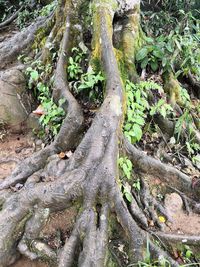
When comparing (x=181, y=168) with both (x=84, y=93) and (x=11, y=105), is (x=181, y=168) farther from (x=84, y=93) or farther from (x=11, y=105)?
(x=11, y=105)

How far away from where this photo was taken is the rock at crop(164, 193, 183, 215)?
13.2 feet

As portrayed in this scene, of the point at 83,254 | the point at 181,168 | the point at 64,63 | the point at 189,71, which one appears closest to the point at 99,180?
the point at 83,254

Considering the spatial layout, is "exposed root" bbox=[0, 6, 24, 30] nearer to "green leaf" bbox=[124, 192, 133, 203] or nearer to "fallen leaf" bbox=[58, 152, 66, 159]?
"fallen leaf" bbox=[58, 152, 66, 159]

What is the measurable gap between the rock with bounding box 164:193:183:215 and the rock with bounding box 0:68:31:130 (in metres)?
2.41

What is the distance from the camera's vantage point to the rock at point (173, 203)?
13.2ft

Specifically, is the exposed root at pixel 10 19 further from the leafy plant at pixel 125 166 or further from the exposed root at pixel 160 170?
the leafy plant at pixel 125 166

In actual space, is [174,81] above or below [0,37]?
below

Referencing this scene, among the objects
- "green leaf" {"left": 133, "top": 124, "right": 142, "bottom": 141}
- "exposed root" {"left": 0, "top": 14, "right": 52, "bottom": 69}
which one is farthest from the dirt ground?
"exposed root" {"left": 0, "top": 14, "right": 52, "bottom": 69}

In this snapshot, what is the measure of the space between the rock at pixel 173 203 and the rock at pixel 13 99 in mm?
2408

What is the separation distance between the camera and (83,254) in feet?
10.5

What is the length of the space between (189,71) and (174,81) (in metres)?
0.61

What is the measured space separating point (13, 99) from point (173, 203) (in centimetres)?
278

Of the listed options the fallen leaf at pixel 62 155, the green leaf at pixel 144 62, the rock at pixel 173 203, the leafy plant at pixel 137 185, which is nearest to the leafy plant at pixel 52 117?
the fallen leaf at pixel 62 155

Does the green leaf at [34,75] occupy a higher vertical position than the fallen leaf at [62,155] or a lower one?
higher
